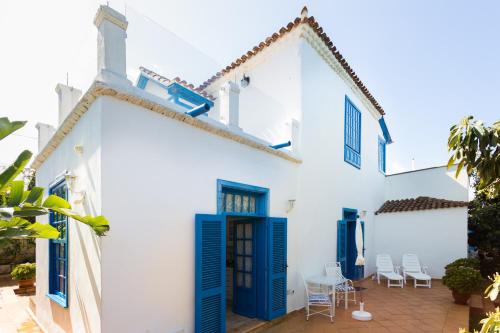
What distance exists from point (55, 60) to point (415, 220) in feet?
43.2

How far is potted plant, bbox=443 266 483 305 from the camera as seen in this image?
24.7 feet

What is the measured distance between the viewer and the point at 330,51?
837cm

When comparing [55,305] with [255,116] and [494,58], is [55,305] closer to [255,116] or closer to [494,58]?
[255,116]

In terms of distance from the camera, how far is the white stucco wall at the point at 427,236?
35.8 feet

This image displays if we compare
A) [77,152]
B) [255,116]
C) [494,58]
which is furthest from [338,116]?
[77,152]

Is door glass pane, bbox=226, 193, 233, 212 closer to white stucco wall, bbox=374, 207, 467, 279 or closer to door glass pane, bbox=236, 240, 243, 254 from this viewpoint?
door glass pane, bbox=236, 240, 243, 254

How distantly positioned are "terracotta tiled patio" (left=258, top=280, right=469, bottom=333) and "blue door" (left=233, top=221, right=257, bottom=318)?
0.68 m

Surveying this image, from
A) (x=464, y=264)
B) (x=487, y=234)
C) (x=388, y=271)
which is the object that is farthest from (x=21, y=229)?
(x=487, y=234)

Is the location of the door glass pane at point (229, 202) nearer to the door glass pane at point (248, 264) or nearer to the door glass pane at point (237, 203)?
the door glass pane at point (237, 203)

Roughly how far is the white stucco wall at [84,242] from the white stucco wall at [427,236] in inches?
470

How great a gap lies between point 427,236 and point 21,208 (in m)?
13.2

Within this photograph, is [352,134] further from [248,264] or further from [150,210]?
[150,210]

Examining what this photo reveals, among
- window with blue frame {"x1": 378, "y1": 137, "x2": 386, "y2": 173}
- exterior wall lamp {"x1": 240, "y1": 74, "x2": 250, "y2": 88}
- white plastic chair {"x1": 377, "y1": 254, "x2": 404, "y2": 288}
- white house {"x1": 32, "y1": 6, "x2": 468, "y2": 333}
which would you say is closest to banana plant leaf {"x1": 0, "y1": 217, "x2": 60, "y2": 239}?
white house {"x1": 32, "y1": 6, "x2": 468, "y2": 333}

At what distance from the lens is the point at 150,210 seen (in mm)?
3982
